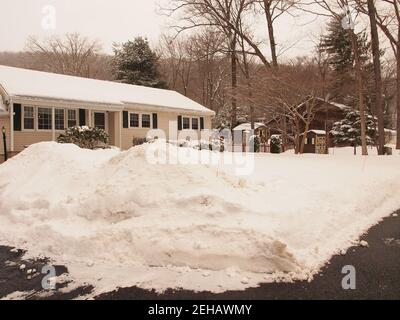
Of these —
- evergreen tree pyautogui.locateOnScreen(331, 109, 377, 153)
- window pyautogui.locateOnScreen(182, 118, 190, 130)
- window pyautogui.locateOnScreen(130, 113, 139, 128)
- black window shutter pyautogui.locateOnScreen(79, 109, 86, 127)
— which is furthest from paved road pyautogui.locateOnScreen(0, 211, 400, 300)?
evergreen tree pyautogui.locateOnScreen(331, 109, 377, 153)

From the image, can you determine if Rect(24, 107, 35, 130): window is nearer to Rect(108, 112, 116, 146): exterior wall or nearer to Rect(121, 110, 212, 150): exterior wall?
Rect(108, 112, 116, 146): exterior wall

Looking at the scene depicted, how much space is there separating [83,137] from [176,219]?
44.1 ft

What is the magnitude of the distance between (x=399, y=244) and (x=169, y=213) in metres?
3.61

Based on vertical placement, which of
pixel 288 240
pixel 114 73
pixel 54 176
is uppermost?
pixel 114 73

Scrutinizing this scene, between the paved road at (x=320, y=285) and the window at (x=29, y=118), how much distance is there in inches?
555

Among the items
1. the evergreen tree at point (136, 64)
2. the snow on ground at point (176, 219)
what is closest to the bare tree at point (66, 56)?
the evergreen tree at point (136, 64)

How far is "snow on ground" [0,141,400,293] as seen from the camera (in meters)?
4.74

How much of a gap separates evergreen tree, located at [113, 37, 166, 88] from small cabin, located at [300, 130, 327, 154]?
1771 centimetres

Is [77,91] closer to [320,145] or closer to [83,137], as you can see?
[83,137]

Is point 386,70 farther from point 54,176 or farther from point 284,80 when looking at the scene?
point 54,176

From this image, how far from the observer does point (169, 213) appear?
19.4 ft

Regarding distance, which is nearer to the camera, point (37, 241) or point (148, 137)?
point (37, 241)

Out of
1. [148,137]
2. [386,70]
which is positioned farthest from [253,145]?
[386,70]
